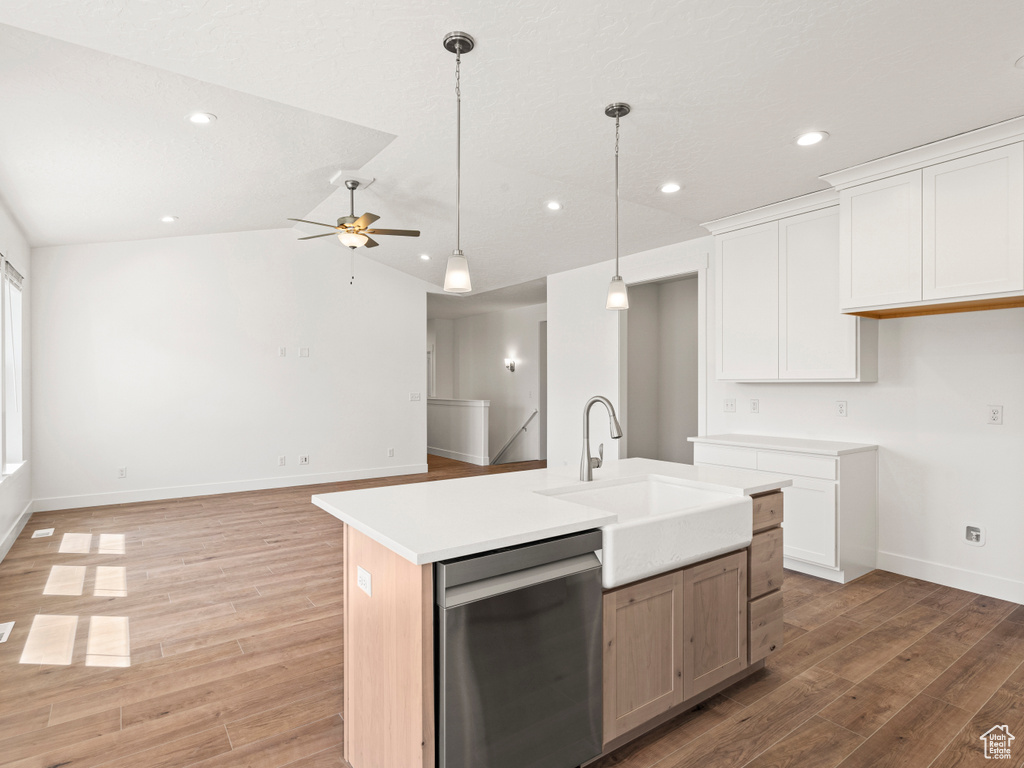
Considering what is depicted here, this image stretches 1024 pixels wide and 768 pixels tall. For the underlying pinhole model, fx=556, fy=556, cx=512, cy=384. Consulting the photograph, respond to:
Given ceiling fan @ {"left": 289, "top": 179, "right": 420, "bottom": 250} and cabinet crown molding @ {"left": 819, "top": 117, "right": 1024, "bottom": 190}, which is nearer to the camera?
cabinet crown molding @ {"left": 819, "top": 117, "right": 1024, "bottom": 190}

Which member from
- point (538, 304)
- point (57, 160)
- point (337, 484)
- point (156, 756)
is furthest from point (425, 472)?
point (156, 756)

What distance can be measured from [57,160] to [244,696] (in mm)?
3527

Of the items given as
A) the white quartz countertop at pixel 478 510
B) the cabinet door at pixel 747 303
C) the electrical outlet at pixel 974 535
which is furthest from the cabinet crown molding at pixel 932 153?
the electrical outlet at pixel 974 535

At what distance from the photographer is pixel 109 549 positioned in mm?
4332

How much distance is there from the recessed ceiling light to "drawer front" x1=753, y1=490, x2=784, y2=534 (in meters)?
1.90

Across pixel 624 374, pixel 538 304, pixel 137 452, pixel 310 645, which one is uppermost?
pixel 538 304

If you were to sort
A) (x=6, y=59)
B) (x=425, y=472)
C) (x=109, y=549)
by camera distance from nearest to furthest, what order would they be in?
(x=6, y=59) → (x=109, y=549) → (x=425, y=472)

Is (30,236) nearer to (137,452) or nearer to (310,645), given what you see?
(137,452)

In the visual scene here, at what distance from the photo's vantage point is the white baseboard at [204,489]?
18.5 ft

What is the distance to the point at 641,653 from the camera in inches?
75.4

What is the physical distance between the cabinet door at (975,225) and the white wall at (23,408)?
20.2 ft

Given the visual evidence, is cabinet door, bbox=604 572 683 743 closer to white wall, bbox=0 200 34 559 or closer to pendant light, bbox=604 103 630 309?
pendant light, bbox=604 103 630 309

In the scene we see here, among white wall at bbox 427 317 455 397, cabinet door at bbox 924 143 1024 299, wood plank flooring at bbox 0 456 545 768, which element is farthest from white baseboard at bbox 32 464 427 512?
cabinet door at bbox 924 143 1024 299

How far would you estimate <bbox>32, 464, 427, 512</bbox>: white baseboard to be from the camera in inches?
222
